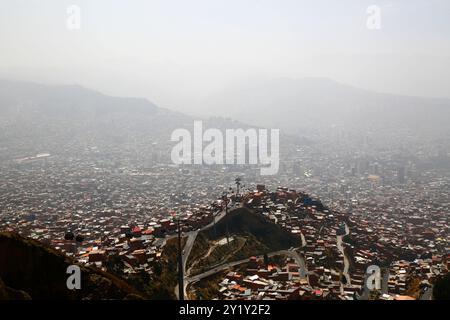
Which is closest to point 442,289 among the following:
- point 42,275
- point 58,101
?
point 42,275

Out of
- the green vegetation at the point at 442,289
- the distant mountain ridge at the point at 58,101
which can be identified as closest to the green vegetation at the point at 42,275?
the green vegetation at the point at 442,289

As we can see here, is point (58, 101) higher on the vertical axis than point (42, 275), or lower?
higher

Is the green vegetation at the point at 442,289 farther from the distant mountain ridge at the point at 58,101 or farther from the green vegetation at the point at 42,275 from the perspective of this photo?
the distant mountain ridge at the point at 58,101

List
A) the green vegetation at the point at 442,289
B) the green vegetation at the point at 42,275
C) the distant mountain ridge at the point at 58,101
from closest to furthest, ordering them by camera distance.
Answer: the green vegetation at the point at 42,275 → the green vegetation at the point at 442,289 → the distant mountain ridge at the point at 58,101

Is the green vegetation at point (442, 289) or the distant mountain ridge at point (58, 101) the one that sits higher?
the distant mountain ridge at point (58, 101)

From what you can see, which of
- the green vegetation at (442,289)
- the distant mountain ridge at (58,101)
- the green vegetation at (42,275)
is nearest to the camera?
the green vegetation at (42,275)

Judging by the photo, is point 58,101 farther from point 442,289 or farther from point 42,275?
point 442,289

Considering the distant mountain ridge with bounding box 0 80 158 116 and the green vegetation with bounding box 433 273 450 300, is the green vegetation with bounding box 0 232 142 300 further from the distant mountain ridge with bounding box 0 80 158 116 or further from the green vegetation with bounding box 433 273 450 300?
the distant mountain ridge with bounding box 0 80 158 116

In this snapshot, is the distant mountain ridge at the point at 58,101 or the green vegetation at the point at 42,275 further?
the distant mountain ridge at the point at 58,101

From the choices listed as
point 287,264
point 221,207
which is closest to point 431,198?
point 221,207

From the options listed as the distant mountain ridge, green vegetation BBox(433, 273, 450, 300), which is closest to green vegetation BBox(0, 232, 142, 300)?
green vegetation BBox(433, 273, 450, 300)

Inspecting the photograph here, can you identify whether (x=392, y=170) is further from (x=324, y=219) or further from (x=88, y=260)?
(x=88, y=260)
